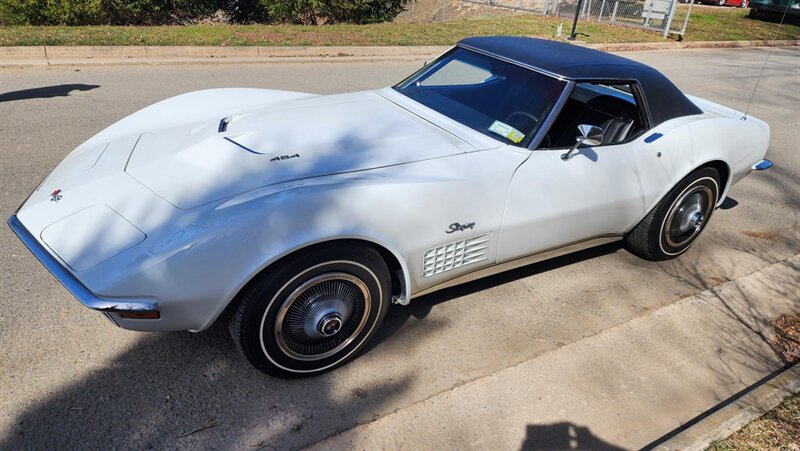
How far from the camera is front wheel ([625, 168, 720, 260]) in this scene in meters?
3.87

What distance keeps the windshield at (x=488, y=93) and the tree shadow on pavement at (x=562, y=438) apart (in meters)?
1.49

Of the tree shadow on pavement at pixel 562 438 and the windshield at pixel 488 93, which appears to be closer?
the tree shadow on pavement at pixel 562 438

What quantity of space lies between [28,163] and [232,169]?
329cm

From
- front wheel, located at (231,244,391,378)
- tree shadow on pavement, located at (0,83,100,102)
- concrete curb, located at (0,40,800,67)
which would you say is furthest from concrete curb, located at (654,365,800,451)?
concrete curb, located at (0,40,800,67)

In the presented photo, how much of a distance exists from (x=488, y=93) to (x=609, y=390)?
1.86 m

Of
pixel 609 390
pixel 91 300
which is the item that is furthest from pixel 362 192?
pixel 609 390

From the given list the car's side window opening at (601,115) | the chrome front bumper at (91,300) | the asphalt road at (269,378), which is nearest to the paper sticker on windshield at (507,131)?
the car's side window opening at (601,115)

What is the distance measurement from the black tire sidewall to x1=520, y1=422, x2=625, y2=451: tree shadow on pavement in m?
1.83

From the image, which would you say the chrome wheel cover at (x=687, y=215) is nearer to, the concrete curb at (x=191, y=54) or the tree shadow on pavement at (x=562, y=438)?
the tree shadow on pavement at (x=562, y=438)

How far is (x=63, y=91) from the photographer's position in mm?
7363

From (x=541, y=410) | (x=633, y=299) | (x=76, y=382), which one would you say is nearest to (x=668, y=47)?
(x=633, y=299)

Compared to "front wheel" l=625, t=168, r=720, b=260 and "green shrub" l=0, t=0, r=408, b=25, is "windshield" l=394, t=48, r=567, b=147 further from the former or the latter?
"green shrub" l=0, t=0, r=408, b=25

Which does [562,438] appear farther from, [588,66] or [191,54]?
[191,54]

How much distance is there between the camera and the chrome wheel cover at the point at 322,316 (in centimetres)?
251
